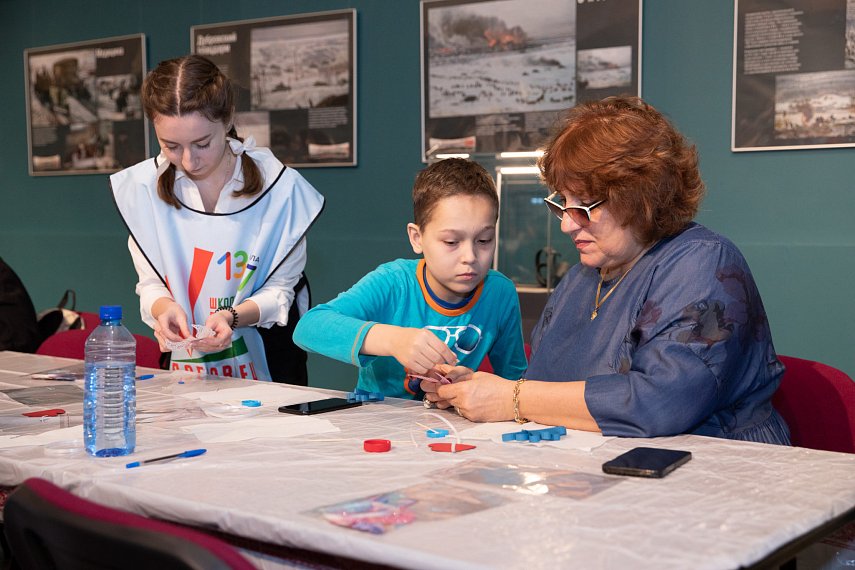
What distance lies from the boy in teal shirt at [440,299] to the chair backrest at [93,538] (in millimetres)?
1067

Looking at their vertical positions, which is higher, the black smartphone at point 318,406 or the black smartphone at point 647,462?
the black smartphone at point 647,462

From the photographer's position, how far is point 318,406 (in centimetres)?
203

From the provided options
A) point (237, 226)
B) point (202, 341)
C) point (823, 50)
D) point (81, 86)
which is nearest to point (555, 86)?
point (823, 50)

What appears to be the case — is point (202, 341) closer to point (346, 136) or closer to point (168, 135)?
point (168, 135)

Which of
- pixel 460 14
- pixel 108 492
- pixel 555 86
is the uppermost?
pixel 460 14

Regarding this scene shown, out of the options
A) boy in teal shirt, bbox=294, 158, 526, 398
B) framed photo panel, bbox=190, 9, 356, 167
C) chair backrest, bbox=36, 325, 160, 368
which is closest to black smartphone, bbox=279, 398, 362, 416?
boy in teal shirt, bbox=294, 158, 526, 398

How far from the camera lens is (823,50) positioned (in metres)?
3.75

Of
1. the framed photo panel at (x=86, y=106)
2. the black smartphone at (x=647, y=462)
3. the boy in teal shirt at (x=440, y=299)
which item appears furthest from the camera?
the framed photo panel at (x=86, y=106)

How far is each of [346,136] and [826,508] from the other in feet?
13.6

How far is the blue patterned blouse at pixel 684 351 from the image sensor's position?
5.43 feet

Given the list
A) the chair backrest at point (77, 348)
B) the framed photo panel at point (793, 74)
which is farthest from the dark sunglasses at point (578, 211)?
the framed photo panel at point (793, 74)

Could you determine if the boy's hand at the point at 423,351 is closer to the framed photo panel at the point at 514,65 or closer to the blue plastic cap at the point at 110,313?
the blue plastic cap at the point at 110,313

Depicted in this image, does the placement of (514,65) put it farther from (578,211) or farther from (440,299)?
(578,211)

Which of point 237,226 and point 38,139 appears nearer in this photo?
point 237,226
